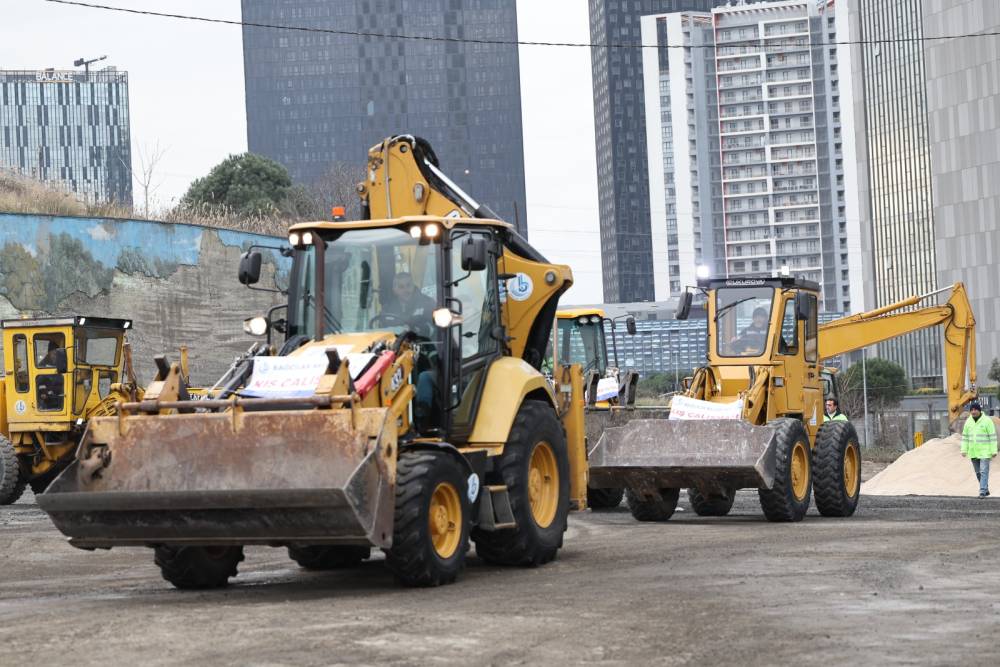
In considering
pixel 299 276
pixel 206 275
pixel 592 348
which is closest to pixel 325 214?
pixel 206 275

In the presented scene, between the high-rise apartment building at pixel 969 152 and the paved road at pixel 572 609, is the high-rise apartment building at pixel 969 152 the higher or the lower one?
the higher one

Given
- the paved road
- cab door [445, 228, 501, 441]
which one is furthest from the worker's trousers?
cab door [445, 228, 501, 441]

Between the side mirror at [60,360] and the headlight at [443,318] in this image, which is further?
the side mirror at [60,360]

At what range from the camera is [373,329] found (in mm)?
12648

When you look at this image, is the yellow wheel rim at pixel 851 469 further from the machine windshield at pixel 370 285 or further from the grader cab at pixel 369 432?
the machine windshield at pixel 370 285

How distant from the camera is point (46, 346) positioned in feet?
82.5

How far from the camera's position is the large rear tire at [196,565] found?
12133 millimetres

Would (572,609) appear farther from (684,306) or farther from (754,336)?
(754,336)

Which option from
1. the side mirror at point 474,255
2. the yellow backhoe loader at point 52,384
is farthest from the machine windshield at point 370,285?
the yellow backhoe loader at point 52,384

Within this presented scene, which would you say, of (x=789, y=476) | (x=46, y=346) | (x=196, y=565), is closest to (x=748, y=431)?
(x=789, y=476)

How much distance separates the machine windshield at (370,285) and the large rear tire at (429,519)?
4.41 feet

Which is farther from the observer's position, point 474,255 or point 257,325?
point 257,325

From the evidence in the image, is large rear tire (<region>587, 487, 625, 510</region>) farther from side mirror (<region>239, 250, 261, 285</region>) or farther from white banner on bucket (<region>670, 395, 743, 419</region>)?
side mirror (<region>239, 250, 261, 285</region>)

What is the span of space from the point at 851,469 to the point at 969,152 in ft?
308
